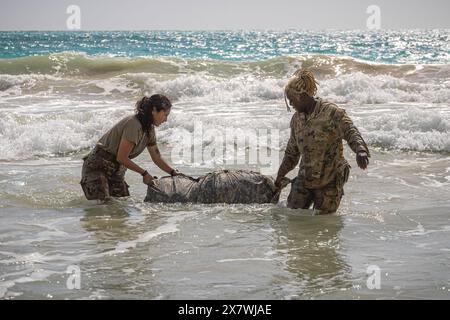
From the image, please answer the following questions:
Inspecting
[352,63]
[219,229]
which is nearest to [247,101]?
[352,63]

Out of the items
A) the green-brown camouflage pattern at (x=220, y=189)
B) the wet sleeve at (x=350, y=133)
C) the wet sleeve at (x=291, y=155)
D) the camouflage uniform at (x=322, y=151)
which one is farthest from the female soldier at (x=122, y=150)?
the wet sleeve at (x=350, y=133)

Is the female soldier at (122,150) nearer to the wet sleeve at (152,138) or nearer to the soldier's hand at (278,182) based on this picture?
the wet sleeve at (152,138)

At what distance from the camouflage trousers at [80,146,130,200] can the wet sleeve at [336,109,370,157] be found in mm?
2317

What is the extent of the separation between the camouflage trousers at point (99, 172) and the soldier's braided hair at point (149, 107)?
1.79 feet

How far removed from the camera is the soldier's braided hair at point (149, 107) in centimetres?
600

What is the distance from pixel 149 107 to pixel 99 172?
35.7 inches

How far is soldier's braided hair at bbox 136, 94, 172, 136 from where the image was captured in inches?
236

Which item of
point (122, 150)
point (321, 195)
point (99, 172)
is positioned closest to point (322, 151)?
point (321, 195)

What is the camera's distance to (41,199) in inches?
275

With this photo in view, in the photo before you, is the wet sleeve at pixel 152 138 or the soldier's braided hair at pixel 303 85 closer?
the soldier's braided hair at pixel 303 85

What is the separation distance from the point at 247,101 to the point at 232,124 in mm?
4965

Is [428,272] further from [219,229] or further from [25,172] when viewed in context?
[25,172]

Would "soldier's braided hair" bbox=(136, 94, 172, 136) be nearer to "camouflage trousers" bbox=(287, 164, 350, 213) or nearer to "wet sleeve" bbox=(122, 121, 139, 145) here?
"wet sleeve" bbox=(122, 121, 139, 145)

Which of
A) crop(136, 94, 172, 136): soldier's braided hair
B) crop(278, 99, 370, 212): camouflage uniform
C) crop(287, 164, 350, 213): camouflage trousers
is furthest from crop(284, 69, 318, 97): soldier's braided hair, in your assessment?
crop(136, 94, 172, 136): soldier's braided hair
